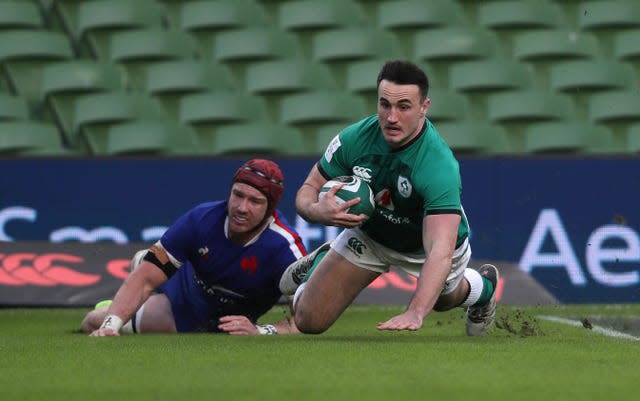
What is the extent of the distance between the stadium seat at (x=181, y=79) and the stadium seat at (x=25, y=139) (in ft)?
3.81

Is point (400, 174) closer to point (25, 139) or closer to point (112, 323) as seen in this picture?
point (112, 323)

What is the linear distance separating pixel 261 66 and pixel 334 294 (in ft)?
19.4

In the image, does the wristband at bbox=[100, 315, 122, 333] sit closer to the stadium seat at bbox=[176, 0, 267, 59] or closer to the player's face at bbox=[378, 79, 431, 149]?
the player's face at bbox=[378, 79, 431, 149]

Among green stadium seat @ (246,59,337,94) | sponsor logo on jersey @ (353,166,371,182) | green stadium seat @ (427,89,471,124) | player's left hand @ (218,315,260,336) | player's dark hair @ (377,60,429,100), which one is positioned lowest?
player's left hand @ (218,315,260,336)

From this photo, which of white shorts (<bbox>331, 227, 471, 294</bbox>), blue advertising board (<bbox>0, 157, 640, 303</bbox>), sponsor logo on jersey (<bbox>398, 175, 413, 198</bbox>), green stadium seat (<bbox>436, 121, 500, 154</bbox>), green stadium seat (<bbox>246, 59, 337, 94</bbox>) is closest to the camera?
sponsor logo on jersey (<bbox>398, 175, 413, 198</bbox>)

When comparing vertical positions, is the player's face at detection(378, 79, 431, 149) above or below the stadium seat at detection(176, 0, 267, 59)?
above

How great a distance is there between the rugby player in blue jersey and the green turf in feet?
0.88

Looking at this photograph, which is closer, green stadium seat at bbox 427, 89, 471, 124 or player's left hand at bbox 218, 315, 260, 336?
player's left hand at bbox 218, 315, 260, 336

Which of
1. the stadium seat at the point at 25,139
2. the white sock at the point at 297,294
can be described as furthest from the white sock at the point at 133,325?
the stadium seat at the point at 25,139

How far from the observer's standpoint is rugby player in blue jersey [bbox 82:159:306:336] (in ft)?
25.5

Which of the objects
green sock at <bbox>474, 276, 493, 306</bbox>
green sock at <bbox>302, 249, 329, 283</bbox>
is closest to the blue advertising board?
green sock at <bbox>302, 249, 329, 283</bbox>

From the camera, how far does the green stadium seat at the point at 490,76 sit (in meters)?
12.9

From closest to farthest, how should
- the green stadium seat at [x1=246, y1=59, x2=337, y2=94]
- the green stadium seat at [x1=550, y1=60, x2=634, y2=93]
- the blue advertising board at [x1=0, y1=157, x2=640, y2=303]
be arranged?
the blue advertising board at [x1=0, y1=157, x2=640, y2=303], the green stadium seat at [x1=550, y1=60, x2=634, y2=93], the green stadium seat at [x1=246, y1=59, x2=337, y2=94]

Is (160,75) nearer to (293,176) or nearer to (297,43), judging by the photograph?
(297,43)
